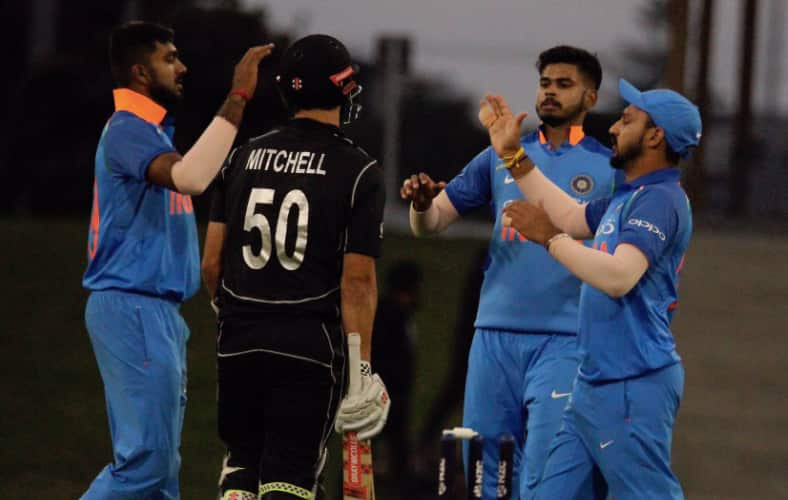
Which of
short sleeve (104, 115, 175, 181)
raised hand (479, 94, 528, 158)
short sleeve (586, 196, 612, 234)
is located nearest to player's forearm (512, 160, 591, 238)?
short sleeve (586, 196, 612, 234)

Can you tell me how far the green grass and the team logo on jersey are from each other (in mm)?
4200

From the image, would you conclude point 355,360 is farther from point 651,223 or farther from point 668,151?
point 668,151

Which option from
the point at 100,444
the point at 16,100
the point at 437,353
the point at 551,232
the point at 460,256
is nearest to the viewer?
the point at 551,232

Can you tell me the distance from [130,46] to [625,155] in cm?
244

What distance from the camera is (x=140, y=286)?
6941mm

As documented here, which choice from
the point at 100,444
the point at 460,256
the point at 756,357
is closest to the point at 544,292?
the point at 100,444

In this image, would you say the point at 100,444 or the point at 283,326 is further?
the point at 100,444

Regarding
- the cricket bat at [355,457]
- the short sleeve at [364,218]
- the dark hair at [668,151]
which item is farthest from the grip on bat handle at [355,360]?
the dark hair at [668,151]

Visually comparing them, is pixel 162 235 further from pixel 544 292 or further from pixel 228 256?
pixel 544 292

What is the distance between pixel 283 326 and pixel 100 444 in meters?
6.67

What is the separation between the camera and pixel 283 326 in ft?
18.8

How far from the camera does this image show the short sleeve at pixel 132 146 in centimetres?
682

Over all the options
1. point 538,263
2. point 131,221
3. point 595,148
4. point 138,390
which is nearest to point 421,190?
point 538,263

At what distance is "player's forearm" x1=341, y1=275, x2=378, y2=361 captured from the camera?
578 cm
